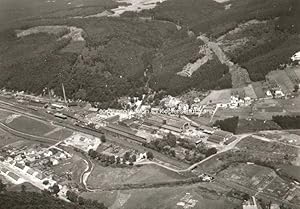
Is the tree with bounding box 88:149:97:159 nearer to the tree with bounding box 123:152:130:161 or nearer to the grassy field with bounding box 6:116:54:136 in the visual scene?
the tree with bounding box 123:152:130:161

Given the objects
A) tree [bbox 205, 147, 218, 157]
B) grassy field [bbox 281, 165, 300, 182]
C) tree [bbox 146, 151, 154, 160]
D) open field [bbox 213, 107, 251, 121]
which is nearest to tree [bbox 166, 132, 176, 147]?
tree [bbox 146, 151, 154, 160]

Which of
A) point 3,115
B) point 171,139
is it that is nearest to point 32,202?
point 171,139

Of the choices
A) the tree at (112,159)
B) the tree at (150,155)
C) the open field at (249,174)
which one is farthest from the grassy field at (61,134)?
the open field at (249,174)

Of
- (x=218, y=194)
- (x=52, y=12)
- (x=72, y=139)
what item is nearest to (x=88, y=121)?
(x=72, y=139)

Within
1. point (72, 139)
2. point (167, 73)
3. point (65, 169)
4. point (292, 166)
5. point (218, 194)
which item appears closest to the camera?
point (218, 194)

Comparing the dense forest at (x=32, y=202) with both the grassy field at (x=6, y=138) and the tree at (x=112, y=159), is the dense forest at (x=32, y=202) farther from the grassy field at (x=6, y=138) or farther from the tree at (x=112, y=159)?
the grassy field at (x=6, y=138)

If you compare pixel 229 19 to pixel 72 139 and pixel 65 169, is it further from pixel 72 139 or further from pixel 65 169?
pixel 65 169
